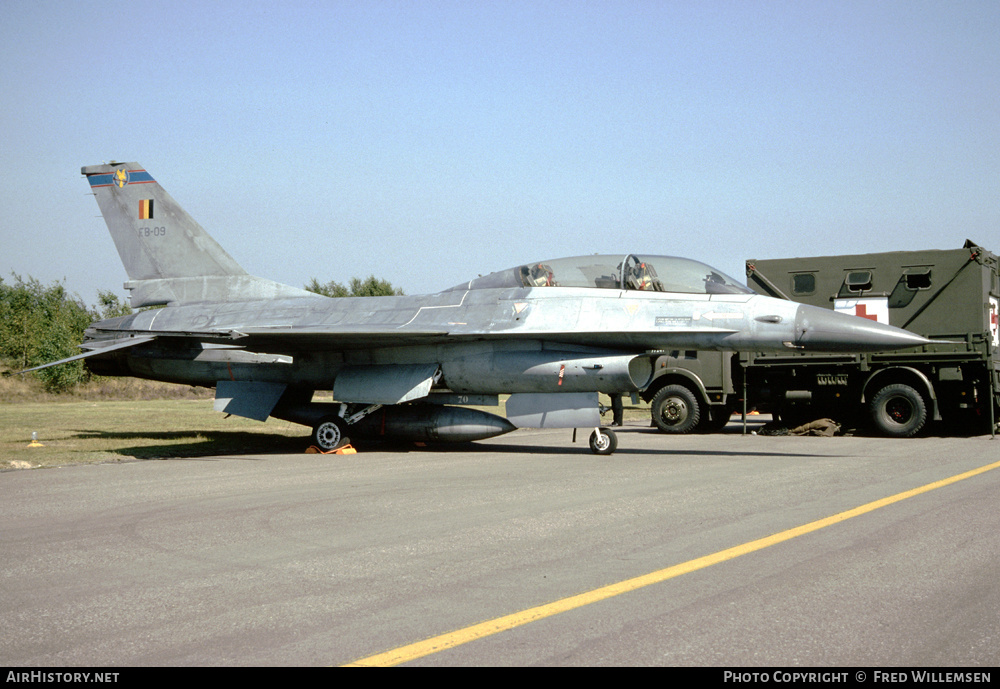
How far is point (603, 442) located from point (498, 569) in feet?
26.1

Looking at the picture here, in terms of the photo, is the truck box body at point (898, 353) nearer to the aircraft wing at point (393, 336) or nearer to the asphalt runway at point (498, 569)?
the aircraft wing at point (393, 336)

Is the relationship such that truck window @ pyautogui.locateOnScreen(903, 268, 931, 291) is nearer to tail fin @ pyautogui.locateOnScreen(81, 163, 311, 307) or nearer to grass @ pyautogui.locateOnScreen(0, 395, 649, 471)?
grass @ pyautogui.locateOnScreen(0, 395, 649, 471)

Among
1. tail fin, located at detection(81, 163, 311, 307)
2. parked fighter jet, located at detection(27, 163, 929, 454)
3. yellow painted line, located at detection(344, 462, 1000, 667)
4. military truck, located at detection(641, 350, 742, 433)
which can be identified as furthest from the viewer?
military truck, located at detection(641, 350, 742, 433)

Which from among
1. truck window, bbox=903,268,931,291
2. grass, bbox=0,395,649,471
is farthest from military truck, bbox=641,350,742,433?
grass, bbox=0,395,649,471

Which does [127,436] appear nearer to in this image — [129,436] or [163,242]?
[129,436]

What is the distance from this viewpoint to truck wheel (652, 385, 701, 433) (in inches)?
722

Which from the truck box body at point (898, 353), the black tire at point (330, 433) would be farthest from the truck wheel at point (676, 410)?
the black tire at point (330, 433)

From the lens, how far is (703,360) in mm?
18438

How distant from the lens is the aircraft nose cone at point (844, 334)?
1162 centimetres

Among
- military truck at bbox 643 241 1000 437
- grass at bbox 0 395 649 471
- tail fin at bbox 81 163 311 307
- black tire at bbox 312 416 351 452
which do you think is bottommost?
grass at bbox 0 395 649 471

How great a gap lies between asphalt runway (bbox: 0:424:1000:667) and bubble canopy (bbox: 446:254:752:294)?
353 cm

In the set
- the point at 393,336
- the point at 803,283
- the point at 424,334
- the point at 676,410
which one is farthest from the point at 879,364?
the point at 393,336

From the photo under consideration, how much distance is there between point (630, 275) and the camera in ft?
42.9
